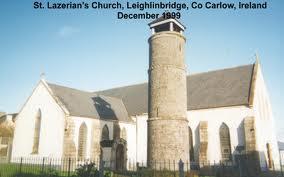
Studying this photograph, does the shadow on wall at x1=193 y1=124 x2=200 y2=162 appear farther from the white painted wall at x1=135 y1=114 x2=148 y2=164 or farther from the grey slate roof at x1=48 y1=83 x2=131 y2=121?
the grey slate roof at x1=48 y1=83 x2=131 y2=121

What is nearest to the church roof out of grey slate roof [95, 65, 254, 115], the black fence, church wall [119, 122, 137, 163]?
grey slate roof [95, 65, 254, 115]

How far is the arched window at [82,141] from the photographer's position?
2607 cm

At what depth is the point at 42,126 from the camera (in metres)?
26.1

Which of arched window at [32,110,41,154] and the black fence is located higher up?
arched window at [32,110,41,154]

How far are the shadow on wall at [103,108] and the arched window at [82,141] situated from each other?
2725 mm

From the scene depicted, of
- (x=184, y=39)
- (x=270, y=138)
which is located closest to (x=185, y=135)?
(x=184, y=39)

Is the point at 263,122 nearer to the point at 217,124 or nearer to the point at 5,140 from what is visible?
the point at 217,124

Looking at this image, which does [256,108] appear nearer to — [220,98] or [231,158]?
[220,98]

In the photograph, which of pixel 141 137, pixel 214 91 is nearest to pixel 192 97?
pixel 214 91

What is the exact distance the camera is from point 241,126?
79.2 feet

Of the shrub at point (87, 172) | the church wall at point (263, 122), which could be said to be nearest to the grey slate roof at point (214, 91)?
the church wall at point (263, 122)

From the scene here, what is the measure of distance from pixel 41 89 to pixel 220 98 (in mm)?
18123

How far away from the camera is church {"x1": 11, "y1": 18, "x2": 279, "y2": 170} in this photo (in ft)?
60.6

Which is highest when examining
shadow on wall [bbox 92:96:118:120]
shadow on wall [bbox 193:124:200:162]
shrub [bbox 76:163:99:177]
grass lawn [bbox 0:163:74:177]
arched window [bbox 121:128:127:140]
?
shadow on wall [bbox 92:96:118:120]
